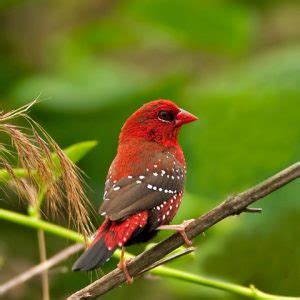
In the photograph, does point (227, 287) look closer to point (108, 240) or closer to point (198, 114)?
point (108, 240)

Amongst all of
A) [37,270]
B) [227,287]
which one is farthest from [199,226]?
[37,270]

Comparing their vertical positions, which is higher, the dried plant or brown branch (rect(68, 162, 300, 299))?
the dried plant

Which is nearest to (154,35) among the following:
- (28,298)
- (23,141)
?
(28,298)

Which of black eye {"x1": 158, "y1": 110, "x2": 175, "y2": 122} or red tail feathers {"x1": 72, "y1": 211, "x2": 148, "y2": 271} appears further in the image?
black eye {"x1": 158, "y1": 110, "x2": 175, "y2": 122}

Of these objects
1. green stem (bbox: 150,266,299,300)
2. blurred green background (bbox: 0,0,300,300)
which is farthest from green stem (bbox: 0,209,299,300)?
blurred green background (bbox: 0,0,300,300)

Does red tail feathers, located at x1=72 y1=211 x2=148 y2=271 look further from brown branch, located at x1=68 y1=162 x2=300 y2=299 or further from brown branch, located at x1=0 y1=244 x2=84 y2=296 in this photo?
brown branch, located at x1=0 y1=244 x2=84 y2=296

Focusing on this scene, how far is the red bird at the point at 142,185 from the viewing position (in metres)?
2.78

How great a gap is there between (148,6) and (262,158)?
5.33ft

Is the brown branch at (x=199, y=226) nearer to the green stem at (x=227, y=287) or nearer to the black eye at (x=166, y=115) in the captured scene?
the green stem at (x=227, y=287)

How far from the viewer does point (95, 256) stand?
8.59 feet

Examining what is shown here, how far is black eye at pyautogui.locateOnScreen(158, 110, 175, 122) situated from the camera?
348cm

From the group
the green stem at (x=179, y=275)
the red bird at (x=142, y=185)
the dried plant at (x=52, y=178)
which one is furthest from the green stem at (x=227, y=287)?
the dried plant at (x=52, y=178)

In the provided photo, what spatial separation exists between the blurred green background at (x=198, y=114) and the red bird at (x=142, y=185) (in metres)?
0.28

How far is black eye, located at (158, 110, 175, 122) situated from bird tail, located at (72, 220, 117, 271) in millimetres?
801
